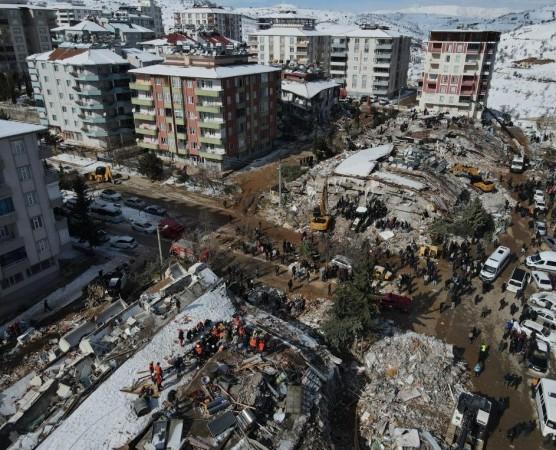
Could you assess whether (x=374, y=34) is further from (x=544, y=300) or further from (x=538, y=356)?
(x=538, y=356)

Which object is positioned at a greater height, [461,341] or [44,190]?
[44,190]

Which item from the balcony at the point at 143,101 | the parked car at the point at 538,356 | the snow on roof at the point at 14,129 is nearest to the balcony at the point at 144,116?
the balcony at the point at 143,101

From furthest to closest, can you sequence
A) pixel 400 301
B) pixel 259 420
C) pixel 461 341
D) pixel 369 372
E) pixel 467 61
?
1. pixel 467 61
2. pixel 400 301
3. pixel 461 341
4. pixel 369 372
5. pixel 259 420

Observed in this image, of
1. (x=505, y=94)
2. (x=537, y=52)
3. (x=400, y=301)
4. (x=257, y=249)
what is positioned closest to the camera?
(x=400, y=301)

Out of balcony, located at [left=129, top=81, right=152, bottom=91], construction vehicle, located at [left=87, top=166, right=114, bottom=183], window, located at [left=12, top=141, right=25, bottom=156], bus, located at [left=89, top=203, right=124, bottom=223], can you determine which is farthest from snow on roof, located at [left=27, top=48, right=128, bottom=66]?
window, located at [left=12, top=141, right=25, bottom=156]

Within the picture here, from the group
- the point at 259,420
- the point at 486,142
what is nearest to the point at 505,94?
the point at 486,142

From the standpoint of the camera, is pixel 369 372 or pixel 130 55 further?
pixel 130 55

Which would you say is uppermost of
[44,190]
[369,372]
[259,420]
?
[44,190]

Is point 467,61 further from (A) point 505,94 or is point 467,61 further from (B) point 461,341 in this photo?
(B) point 461,341

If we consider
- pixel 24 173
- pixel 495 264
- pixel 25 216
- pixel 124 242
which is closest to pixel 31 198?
pixel 25 216
